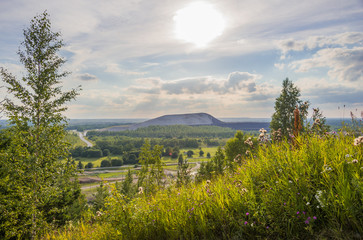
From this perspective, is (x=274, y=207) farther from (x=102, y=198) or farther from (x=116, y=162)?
(x=116, y=162)

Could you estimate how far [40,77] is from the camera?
13.3 metres

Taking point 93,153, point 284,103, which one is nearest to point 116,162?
point 93,153

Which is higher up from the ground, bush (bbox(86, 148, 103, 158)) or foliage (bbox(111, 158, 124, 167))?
bush (bbox(86, 148, 103, 158))

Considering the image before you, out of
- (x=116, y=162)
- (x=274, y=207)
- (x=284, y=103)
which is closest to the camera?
(x=274, y=207)

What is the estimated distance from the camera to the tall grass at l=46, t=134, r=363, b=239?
9.32 ft

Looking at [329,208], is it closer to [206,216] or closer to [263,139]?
[206,216]

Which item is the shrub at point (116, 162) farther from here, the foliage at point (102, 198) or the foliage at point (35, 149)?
the foliage at point (35, 149)

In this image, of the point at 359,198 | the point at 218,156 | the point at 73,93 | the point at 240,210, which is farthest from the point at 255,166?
the point at 218,156

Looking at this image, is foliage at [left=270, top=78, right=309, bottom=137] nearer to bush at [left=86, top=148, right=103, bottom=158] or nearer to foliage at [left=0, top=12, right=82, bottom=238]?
foliage at [left=0, top=12, right=82, bottom=238]

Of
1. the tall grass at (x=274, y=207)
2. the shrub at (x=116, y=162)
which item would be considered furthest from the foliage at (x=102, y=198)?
the shrub at (x=116, y=162)

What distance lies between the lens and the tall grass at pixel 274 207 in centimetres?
284

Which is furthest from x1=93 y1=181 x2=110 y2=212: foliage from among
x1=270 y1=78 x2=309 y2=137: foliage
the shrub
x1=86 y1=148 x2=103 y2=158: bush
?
x1=86 y1=148 x2=103 y2=158: bush

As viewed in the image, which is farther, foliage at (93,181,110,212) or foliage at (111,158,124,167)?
foliage at (111,158,124,167)

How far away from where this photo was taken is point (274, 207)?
3256 millimetres
